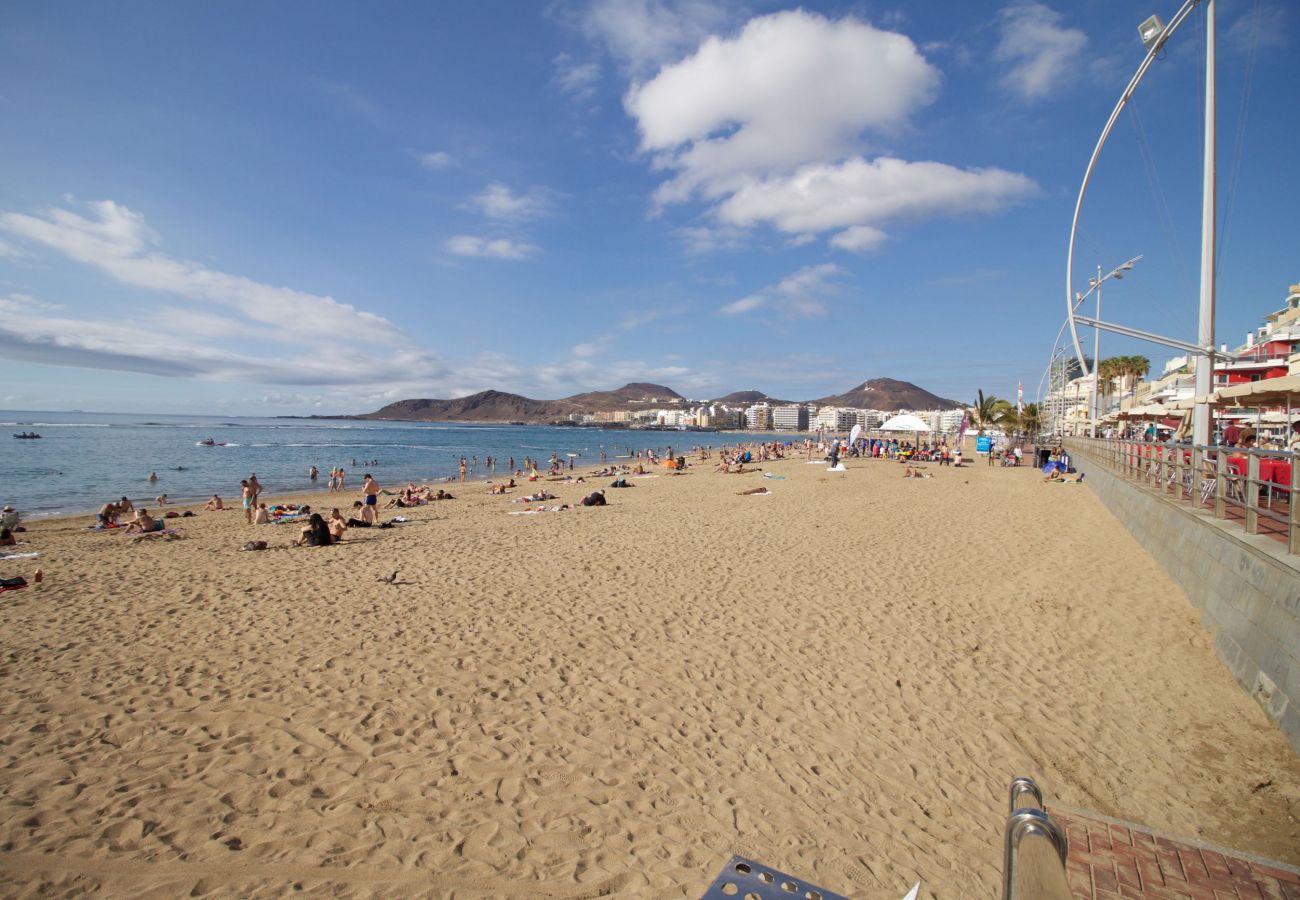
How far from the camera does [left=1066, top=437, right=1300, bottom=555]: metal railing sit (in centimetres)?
495

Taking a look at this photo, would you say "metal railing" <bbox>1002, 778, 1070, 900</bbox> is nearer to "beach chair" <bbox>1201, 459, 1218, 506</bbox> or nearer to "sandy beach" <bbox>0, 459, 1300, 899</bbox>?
"sandy beach" <bbox>0, 459, 1300, 899</bbox>

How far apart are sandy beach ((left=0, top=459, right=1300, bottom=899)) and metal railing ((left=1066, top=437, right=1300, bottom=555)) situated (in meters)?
1.21

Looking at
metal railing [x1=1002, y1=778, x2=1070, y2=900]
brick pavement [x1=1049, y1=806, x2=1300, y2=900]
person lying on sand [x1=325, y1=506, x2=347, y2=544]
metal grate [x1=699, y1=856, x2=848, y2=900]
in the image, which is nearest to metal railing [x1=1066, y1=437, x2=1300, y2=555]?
brick pavement [x1=1049, y1=806, x2=1300, y2=900]

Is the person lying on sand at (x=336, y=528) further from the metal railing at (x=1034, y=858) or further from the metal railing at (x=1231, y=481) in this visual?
the metal railing at (x=1231, y=481)

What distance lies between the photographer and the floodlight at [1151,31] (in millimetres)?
11782

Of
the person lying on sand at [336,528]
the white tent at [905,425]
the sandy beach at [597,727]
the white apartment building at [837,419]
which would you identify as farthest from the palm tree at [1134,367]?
the white apartment building at [837,419]

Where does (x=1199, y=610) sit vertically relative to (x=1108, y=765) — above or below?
above

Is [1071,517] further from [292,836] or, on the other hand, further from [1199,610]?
[292,836]

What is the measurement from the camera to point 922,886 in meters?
3.07

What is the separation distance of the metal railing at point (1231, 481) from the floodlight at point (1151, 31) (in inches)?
313

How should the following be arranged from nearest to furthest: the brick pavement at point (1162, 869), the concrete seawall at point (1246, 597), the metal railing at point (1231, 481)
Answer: the brick pavement at point (1162, 869)
the concrete seawall at point (1246, 597)
the metal railing at point (1231, 481)

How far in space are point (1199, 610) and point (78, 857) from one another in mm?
9532

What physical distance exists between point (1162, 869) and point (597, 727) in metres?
3.31

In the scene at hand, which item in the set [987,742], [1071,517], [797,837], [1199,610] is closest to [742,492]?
[1071,517]
